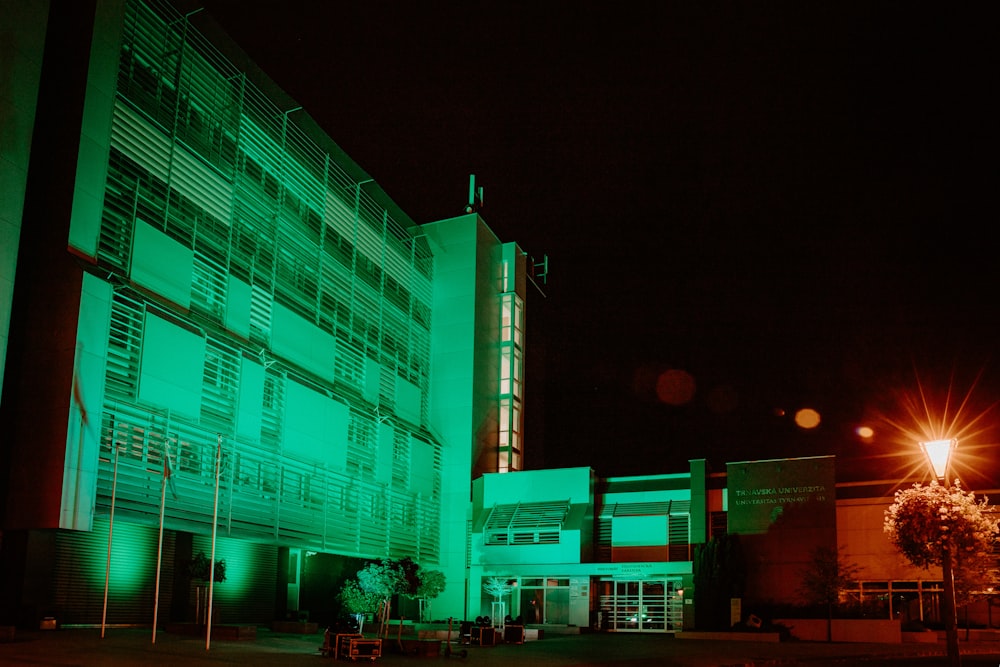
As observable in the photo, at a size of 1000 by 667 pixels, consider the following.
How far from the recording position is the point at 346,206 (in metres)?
44.0

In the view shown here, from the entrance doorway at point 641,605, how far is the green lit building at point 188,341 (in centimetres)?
767

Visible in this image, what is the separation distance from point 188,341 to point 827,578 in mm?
27212

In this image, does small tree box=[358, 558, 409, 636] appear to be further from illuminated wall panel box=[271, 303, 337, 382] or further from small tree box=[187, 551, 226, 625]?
illuminated wall panel box=[271, 303, 337, 382]

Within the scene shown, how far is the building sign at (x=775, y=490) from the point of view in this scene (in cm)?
4259

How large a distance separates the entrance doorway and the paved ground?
936cm

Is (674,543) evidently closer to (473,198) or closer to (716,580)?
(716,580)

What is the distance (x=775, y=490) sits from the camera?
43.4m

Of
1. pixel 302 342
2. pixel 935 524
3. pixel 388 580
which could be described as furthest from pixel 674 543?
pixel 935 524

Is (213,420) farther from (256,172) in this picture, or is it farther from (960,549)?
(960,549)

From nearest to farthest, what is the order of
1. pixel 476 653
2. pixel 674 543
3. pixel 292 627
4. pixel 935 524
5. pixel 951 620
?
1. pixel 951 620
2. pixel 935 524
3. pixel 476 653
4. pixel 292 627
5. pixel 674 543

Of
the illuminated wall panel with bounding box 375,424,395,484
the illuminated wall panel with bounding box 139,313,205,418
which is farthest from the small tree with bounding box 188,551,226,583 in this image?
the illuminated wall panel with bounding box 375,424,395,484

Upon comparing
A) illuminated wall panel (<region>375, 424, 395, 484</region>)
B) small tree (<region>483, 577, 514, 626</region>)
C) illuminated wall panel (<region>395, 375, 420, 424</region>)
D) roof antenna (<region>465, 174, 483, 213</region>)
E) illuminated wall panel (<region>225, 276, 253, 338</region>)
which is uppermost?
roof antenna (<region>465, 174, 483, 213</region>)

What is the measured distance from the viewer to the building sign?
42594 millimetres

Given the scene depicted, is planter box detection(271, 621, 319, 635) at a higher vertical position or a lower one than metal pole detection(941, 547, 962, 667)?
lower
